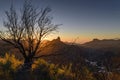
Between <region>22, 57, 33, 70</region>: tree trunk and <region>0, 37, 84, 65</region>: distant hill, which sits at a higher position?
<region>0, 37, 84, 65</region>: distant hill

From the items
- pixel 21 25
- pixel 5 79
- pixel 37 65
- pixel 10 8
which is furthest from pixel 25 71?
pixel 10 8

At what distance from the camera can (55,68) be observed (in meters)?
23.9

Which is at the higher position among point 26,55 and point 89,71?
point 26,55

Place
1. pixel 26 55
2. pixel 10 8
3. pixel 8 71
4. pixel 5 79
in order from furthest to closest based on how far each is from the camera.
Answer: pixel 10 8 → pixel 26 55 → pixel 8 71 → pixel 5 79

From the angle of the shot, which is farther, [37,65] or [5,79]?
[37,65]

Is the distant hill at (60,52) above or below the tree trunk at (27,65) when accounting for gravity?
above

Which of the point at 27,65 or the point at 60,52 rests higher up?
the point at 60,52

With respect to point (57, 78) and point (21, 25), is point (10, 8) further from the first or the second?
point (57, 78)

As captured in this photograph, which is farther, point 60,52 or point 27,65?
point 60,52

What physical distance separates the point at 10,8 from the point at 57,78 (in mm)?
9123

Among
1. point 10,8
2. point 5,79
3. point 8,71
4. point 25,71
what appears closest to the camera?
point 5,79

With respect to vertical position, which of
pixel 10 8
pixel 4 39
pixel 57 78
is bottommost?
pixel 57 78

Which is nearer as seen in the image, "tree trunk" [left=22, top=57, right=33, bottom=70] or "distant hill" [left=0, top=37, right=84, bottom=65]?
"tree trunk" [left=22, top=57, right=33, bottom=70]

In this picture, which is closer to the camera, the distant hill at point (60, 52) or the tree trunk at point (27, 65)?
the tree trunk at point (27, 65)
